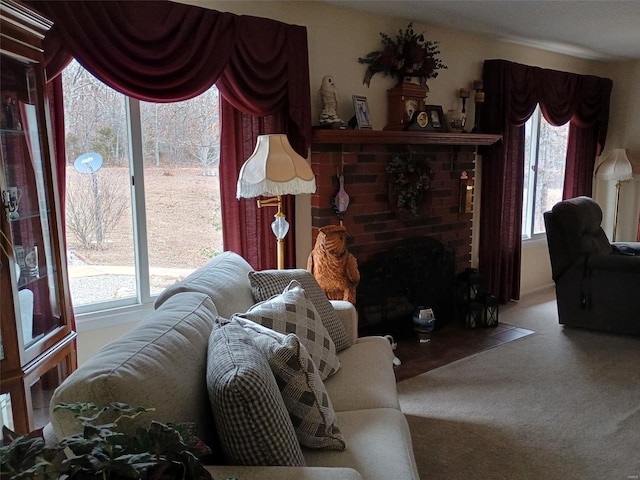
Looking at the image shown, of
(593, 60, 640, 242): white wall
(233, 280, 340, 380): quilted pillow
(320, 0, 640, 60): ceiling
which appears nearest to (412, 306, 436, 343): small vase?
(233, 280, 340, 380): quilted pillow

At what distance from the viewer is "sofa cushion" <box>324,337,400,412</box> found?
182 centimetres

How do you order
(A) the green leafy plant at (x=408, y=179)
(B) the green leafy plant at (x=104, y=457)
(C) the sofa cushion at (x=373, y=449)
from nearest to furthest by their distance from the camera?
(B) the green leafy plant at (x=104, y=457) < (C) the sofa cushion at (x=373, y=449) < (A) the green leafy plant at (x=408, y=179)

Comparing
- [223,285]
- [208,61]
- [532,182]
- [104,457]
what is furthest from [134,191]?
[532,182]

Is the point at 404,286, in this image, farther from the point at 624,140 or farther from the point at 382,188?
the point at 624,140

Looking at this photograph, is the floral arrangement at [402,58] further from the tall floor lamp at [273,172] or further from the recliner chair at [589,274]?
the recliner chair at [589,274]

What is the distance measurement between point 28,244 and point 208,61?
4.28 ft

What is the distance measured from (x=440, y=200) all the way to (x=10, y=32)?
310 centimetres

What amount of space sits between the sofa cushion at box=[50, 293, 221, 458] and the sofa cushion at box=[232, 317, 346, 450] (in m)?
0.21

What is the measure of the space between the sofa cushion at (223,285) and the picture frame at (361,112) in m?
1.46

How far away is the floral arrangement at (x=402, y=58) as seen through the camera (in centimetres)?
350

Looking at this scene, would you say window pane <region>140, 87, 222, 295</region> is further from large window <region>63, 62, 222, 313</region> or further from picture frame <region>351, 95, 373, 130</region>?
picture frame <region>351, 95, 373, 130</region>

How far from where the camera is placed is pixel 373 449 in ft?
4.92

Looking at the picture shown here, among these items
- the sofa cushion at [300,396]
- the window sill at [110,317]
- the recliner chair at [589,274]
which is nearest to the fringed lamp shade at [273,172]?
the window sill at [110,317]

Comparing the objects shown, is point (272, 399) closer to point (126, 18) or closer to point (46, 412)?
point (46, 412)
